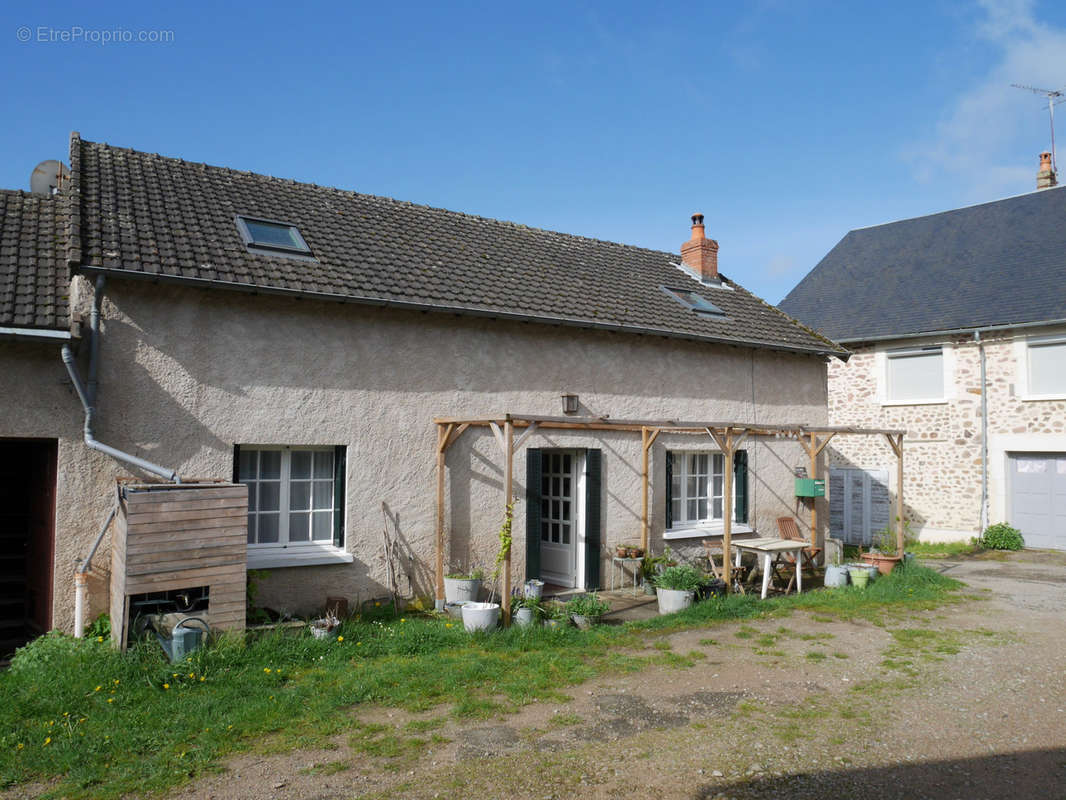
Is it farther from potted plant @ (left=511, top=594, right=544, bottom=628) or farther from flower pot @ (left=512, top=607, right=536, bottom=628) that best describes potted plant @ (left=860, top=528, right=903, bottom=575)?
flower pot @ (left=512, top=607, right=536, bottom=628)

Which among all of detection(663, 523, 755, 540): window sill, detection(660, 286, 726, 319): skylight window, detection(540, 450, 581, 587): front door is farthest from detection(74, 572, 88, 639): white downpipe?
detection(660, 286, 726, 319): skylight window

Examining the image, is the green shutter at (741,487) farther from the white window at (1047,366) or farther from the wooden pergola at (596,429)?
A: the white window at (1047,366)

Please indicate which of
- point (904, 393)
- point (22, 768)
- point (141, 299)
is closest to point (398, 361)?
point (141, 299)

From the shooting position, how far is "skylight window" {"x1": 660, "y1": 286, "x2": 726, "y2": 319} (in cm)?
1305

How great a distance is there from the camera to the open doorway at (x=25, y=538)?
7754 mm

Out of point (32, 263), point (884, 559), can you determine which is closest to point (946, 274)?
point (884, 559)

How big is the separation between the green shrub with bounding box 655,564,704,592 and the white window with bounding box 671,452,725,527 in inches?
87.6

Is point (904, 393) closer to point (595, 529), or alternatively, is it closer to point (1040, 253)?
point (1040, 253)

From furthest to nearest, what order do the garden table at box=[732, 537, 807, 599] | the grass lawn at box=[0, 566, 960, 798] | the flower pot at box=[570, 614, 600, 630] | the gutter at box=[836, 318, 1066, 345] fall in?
1. the gutter at box=[836, 318, 1066, 345]
2. the garden table at box=[732, 537, 807, 599]
3. the flower pot at box=[570, 614, 600, 630]
4. the grass lawn at box=[0, 566, 960, 798]

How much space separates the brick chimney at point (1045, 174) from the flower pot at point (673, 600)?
17.7m

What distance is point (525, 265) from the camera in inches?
477

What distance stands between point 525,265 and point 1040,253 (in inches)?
501

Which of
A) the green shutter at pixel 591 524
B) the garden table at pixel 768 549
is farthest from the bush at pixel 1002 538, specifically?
the green shutter at pixel 591 524

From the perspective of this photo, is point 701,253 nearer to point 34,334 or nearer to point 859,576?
point 859,576
